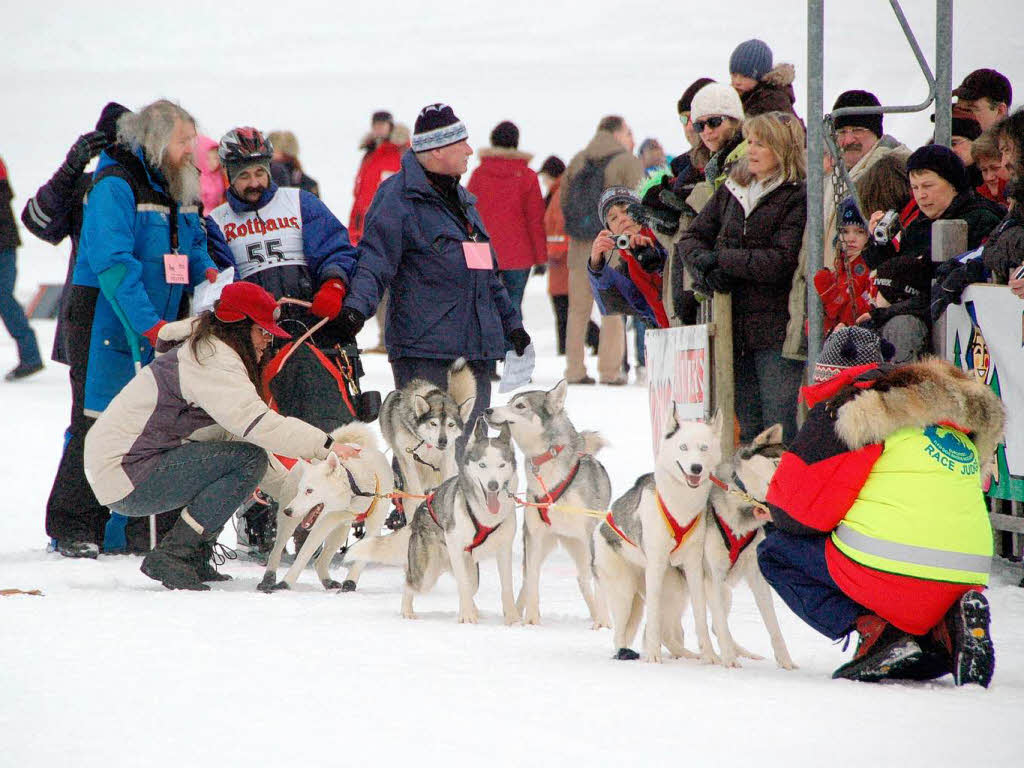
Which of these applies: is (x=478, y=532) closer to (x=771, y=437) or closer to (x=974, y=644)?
(x=771, y=437)

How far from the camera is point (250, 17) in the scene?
18.4 meters

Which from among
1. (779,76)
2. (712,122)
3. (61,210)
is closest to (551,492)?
(712,122)

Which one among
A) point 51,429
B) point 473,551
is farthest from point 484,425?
point 51,429

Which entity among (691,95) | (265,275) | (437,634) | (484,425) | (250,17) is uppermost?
(250,17)

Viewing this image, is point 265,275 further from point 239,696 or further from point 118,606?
point 239,696

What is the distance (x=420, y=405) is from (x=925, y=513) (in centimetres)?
220

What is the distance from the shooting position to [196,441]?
13.9 feet

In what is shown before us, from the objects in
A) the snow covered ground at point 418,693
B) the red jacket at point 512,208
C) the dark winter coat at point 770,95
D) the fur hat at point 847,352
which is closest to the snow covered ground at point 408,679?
the snow covered ground at point 418,693

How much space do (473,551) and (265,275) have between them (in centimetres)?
156

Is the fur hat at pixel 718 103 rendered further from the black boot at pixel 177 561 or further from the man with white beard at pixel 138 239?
the black boot at pixel 177 561

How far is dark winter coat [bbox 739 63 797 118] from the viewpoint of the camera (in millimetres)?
4734

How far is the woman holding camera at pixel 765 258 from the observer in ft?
13.6

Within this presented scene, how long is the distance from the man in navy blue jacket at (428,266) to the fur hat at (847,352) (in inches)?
68.2

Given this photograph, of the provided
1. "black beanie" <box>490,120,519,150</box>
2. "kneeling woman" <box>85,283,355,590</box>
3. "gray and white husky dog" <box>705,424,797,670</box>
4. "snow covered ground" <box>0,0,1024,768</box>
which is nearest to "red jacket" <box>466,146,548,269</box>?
"black beanie" <box>490,120,519,150</box>
